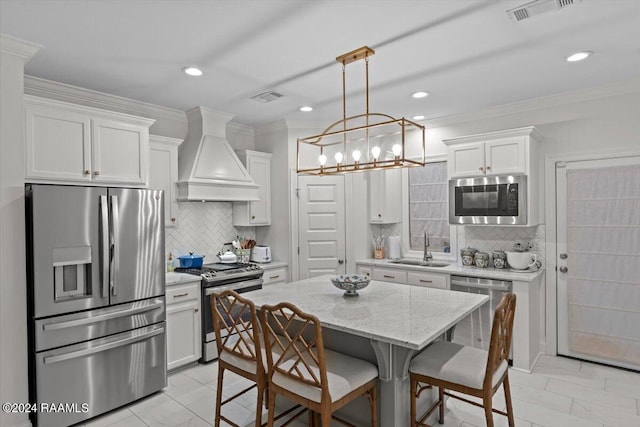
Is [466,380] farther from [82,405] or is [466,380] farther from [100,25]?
[100,25]

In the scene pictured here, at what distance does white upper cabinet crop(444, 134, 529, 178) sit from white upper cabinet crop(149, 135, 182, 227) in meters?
2.98

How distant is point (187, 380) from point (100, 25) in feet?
9.62

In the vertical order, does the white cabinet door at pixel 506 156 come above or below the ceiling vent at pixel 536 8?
below

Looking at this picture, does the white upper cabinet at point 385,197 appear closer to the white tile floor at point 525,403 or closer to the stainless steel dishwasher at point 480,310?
the stainless steel dishwasher at point 480,310

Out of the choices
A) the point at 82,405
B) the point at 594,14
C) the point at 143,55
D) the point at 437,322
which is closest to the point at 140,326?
the point at 82,405

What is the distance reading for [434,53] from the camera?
9.12ft

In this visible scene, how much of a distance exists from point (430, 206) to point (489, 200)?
0.91m

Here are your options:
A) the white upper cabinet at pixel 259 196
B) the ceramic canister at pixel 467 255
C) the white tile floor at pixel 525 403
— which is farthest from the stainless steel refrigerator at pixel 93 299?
the ceramic canister at pixel 467 255

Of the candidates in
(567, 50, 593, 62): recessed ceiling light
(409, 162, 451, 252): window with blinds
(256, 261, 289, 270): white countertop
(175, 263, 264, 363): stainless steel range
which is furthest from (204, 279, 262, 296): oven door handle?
(567, 50, 593, 62): recessed ceiling light

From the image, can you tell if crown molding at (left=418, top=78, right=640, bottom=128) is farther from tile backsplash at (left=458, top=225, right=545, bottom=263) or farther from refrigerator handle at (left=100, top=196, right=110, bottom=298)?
refrigerator handle at (left=100, top=196, right=110, bottom=298)

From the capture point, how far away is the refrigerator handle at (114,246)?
113 inches

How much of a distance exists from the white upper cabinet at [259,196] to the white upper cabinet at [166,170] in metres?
0.90

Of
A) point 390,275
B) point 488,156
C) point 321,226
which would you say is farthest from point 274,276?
point 488,156

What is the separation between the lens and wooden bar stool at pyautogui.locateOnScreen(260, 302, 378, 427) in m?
1.88
